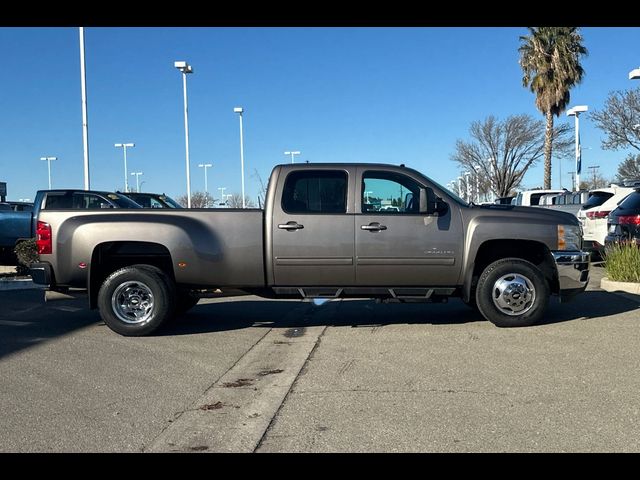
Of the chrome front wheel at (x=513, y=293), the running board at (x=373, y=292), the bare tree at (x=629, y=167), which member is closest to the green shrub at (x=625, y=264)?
the chrome front wheel at (x=513, y=293)

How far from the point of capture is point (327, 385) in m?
5.22

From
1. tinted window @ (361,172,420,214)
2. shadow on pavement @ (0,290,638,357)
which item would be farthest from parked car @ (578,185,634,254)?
tinted window @ (361,172,420,214)

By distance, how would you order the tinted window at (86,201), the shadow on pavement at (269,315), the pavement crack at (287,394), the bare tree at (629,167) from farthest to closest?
the bare tree at (629,167) < the tinted window at (86,201) < the shadow on pavement at (269,315) < the pavement crack at (287,394)

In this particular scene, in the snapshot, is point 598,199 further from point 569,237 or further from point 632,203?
point 569,237

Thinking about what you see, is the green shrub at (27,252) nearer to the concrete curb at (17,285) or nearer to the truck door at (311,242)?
the concrete curb at (17,285)

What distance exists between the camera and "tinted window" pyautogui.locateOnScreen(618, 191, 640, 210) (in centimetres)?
1121

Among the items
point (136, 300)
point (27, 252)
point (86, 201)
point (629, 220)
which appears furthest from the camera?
point (86, 201)

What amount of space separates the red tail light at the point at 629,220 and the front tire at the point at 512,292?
5.00 meters

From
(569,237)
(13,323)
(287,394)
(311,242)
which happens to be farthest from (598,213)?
(13,323)

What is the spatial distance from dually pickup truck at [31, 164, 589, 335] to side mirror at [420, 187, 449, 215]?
15mm

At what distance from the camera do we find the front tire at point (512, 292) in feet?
23.8

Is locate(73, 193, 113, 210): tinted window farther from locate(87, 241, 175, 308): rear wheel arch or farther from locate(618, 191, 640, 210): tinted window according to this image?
locate(618, 191, 640, 210): tinted window

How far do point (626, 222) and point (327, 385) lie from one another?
27.7 ft
